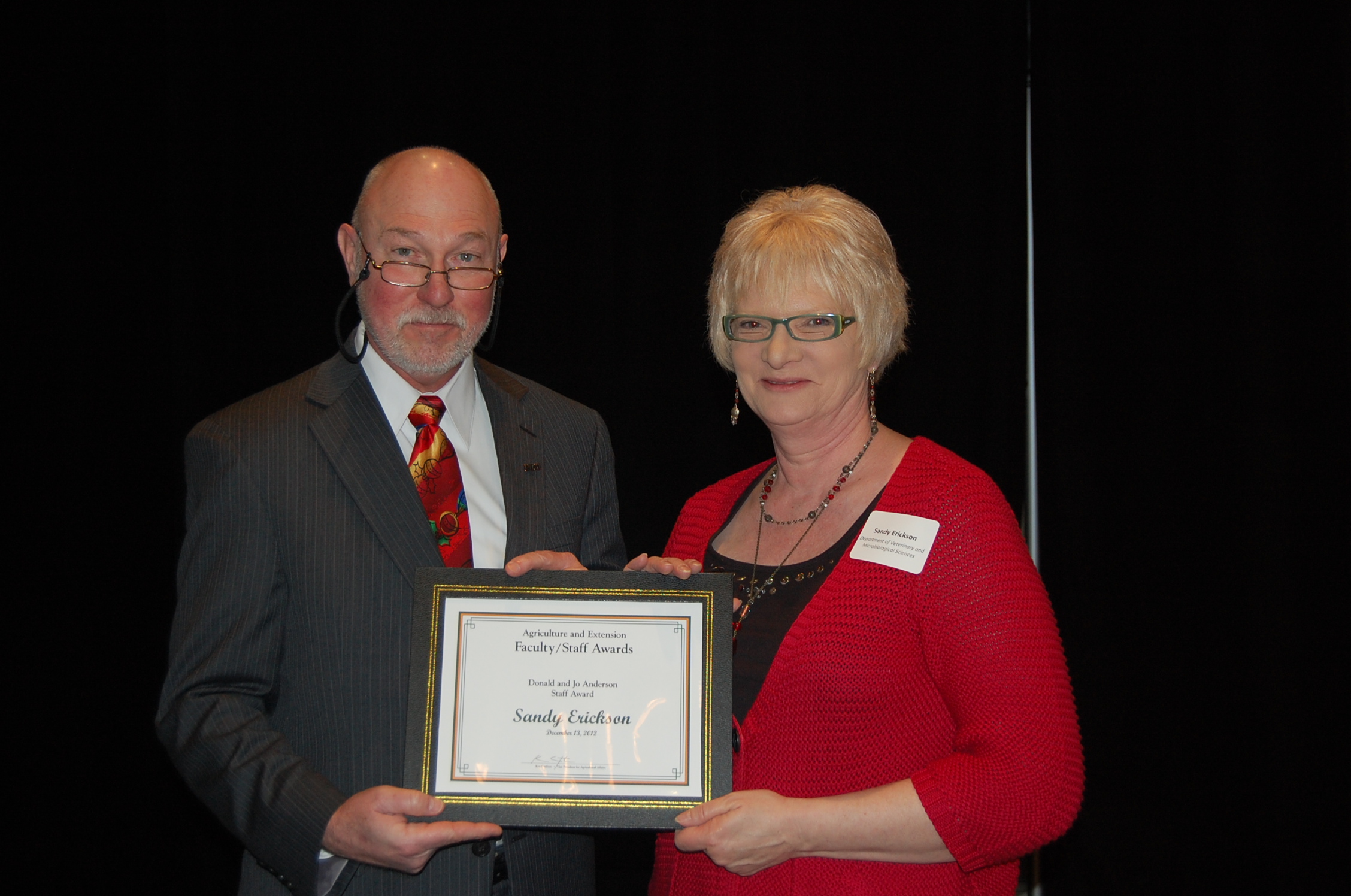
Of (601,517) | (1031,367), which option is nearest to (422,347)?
(601,517)

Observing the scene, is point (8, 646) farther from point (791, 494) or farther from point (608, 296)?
point (791, 494)

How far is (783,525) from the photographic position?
204 cm

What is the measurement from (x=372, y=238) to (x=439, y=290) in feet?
0.67

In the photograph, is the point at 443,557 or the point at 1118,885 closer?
the point at 443,557

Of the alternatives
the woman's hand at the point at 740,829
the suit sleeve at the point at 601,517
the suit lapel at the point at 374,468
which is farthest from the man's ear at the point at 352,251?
the woman's hand at the point at 740,829

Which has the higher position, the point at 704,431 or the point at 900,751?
the point at 704,431

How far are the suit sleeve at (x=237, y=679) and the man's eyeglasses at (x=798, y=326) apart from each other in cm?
99

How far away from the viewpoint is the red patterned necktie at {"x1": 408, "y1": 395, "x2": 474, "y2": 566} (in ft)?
6.36

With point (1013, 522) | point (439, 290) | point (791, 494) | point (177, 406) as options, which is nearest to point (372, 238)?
point (439, 290)

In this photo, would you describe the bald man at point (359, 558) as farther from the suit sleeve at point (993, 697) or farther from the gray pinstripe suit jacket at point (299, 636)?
the suit sleeve at point (993, 697)

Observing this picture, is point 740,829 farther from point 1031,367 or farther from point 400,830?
point 1031,367

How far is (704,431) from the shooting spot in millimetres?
3730

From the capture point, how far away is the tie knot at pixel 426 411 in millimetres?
2020

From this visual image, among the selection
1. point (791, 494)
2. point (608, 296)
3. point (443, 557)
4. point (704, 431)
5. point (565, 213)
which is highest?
point (565, 213)
